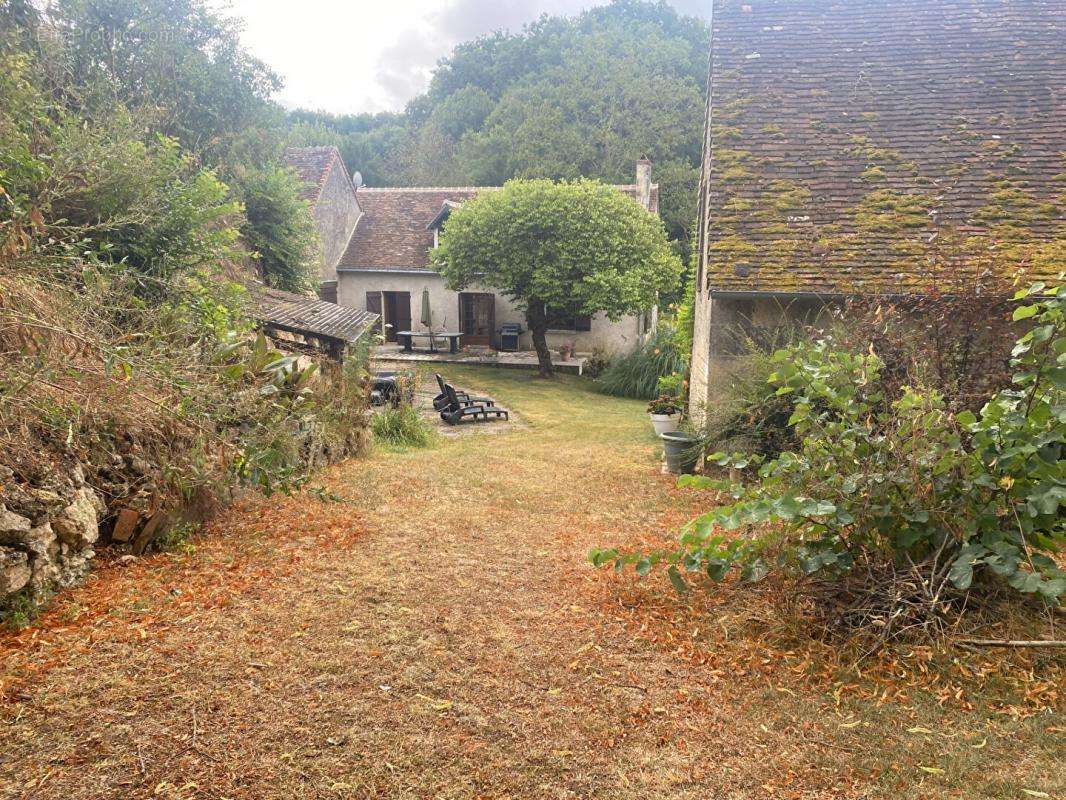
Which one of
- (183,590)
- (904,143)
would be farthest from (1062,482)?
(904,143)

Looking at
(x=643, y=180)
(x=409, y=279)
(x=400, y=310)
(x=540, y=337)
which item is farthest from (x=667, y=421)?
(x=400, y=310)

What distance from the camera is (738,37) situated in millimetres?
11578

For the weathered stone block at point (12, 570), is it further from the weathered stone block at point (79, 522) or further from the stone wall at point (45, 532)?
the weathered stone block at point (79, 522)

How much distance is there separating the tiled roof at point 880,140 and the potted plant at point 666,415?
3.20 meters

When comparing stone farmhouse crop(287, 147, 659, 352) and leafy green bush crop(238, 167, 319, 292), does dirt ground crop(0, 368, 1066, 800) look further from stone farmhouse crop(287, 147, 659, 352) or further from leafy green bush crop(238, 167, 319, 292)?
stone farmhouse crop(287, 147, 659, 352)

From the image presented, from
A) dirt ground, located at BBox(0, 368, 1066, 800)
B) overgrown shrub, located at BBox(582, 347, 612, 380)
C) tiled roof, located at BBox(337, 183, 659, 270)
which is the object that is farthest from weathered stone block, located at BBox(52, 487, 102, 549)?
tiled roof, located at BBox(337, 183, 659, 270)

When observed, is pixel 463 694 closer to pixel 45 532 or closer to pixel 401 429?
pixel 45 532

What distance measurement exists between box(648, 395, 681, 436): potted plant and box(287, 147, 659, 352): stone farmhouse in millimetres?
11342

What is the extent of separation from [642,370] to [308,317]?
35.7 ft

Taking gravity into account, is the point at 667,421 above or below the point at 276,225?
below

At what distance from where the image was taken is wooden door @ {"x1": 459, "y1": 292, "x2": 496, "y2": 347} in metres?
24.6

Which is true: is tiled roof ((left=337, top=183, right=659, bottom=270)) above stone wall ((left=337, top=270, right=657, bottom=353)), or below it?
above

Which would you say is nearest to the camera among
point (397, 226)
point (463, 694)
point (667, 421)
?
point (463, 694)

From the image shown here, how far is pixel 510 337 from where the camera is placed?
24.5 meters
